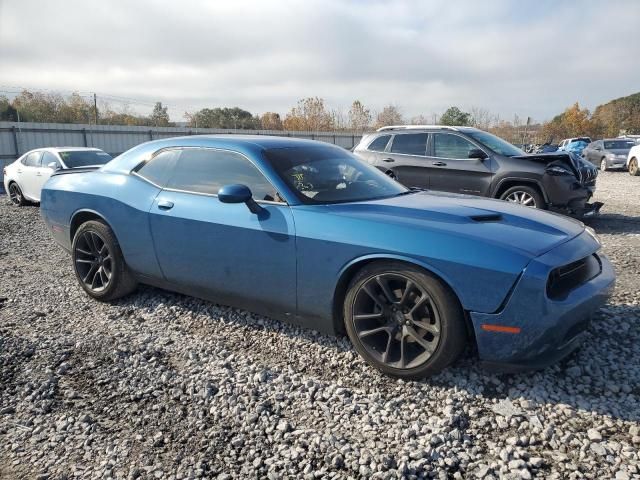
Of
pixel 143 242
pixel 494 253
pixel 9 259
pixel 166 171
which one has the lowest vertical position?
pixel 9 259

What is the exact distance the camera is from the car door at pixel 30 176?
10.7m

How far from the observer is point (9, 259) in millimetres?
6094

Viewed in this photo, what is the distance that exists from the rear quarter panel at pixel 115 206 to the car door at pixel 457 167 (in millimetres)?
5261

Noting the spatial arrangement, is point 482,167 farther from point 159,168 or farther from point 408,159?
point 159,168

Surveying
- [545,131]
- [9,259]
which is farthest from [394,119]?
[9,259]

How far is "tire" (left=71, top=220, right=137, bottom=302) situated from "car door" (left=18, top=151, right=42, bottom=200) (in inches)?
297

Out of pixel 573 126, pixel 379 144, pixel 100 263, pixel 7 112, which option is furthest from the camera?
pixel 573 126

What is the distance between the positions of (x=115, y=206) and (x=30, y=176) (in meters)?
8.38

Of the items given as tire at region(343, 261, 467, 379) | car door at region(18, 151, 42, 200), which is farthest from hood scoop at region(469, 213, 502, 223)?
car door at region(18, 151, 42, 200)

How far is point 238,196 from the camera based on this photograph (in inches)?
124

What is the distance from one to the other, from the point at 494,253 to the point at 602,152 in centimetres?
2128

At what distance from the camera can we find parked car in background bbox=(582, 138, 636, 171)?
63.5 ft

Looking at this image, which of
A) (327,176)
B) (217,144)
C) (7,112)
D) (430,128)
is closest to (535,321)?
(327,176)

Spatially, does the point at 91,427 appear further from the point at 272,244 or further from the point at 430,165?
the point at 430,165
